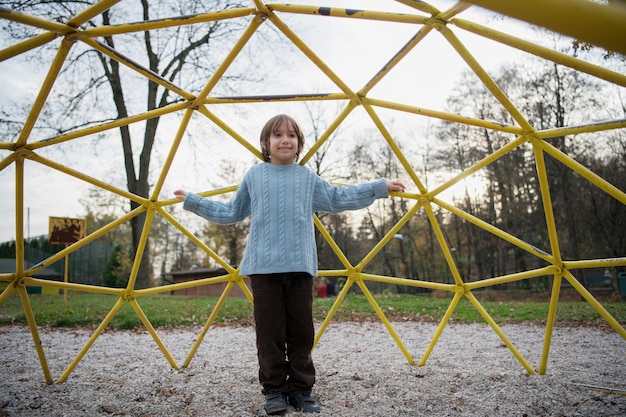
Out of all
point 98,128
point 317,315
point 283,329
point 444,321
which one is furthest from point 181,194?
point 317,315

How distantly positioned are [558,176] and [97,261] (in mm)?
29980

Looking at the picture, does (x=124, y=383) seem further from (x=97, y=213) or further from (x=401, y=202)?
(x=97, y=213)

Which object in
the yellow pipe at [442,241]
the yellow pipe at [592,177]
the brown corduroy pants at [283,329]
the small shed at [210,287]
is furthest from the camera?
the small shed at [210,287]

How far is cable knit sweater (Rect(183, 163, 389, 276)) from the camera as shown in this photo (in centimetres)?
285

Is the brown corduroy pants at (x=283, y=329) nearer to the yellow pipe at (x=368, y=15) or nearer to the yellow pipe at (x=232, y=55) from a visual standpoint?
the yellow pipe at (x=232, y=55)

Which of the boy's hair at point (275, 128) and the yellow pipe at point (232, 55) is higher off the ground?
the yellow pipe at point (232, 55)

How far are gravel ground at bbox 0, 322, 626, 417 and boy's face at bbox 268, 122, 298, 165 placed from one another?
1693mm

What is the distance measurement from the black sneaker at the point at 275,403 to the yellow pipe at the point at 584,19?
2.50 meters

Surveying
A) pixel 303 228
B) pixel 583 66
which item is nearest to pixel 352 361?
pixel 303 228

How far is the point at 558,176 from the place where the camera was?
16688 mm

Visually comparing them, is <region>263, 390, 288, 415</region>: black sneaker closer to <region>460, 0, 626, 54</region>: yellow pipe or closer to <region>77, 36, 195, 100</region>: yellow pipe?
<region>77, 36, 195, 100</region>: yellow pipe

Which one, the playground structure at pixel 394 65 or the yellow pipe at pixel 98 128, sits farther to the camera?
the yellow pipe at pixel 98 128

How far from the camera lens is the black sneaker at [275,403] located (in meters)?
2.61

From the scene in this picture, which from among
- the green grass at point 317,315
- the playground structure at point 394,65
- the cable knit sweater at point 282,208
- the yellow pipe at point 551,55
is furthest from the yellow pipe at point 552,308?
the green grass at point 317,315
